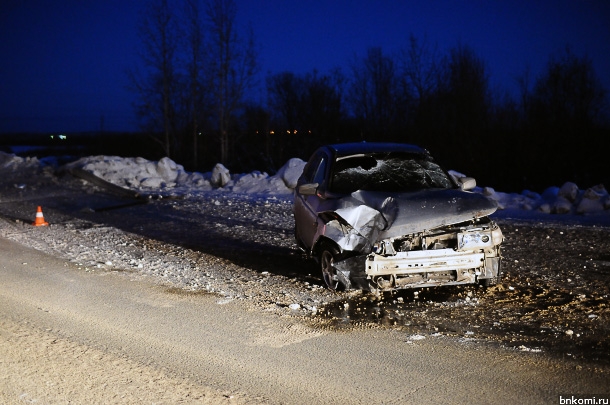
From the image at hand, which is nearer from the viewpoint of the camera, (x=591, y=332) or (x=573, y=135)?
(x=591, y=332)

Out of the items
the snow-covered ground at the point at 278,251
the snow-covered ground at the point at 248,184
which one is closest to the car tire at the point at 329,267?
the snow-covered ground at the point at 278,251

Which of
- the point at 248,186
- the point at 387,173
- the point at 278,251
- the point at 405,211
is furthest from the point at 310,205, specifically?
the point at 248,186

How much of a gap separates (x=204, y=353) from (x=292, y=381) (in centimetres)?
109

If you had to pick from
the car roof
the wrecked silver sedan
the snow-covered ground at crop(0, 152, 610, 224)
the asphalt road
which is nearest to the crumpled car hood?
the wrecked silver sedan

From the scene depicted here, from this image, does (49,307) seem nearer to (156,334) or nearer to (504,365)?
(156,334)

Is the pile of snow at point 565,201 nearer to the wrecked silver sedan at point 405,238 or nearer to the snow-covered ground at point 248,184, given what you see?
the snow-covered ground at point 248,184

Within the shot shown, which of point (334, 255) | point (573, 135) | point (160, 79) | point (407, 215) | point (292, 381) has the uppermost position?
point (160, 79)

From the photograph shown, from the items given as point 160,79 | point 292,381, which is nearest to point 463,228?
point 292,381

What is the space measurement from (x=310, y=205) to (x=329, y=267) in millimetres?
1220

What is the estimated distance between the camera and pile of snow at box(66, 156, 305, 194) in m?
21.2

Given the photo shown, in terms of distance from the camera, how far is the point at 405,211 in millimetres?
7688

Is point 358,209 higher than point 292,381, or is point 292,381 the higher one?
point 358,209

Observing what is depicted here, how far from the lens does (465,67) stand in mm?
37906

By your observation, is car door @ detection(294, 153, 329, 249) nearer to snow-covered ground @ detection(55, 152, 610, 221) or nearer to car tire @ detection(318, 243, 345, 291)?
car tire @ detection(318, 243, 345, 291)
